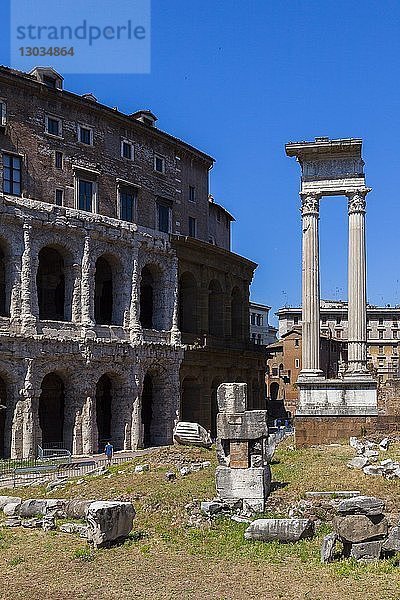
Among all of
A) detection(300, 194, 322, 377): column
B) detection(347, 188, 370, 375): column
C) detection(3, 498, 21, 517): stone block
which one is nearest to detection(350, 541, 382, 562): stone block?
detection(3, 498, 21, 517): stone block

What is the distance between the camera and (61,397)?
4038 cm

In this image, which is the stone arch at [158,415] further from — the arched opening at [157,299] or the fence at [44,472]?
the fence at [44,472]

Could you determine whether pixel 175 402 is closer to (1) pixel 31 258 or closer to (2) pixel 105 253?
(2) pixel 105 253

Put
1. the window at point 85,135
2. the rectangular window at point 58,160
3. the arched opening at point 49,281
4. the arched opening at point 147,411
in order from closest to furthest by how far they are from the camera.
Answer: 1. the rectangular window at point 58,160
2. the window at point 85,135
3. the arched opening at point 49,281
4. the arched opening at point 147,411

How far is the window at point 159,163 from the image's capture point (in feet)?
147

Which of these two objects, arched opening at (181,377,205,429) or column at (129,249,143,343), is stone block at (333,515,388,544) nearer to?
column at (129,249,143,343)

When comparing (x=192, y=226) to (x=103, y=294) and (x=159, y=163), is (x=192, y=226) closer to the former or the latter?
(x=159, y=163)

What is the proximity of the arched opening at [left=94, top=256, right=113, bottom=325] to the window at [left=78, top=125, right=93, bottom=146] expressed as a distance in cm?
721

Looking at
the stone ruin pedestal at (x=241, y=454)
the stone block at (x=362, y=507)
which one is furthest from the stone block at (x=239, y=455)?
the stone block at (x=362, y=507)

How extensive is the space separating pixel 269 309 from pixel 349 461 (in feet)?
253

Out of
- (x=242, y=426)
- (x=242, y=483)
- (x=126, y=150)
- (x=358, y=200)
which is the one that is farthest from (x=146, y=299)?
(x=242, y=483)

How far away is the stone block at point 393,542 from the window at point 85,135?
30201 millimetres

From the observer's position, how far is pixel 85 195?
3956 cm

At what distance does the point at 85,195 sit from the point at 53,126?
3860 mm
